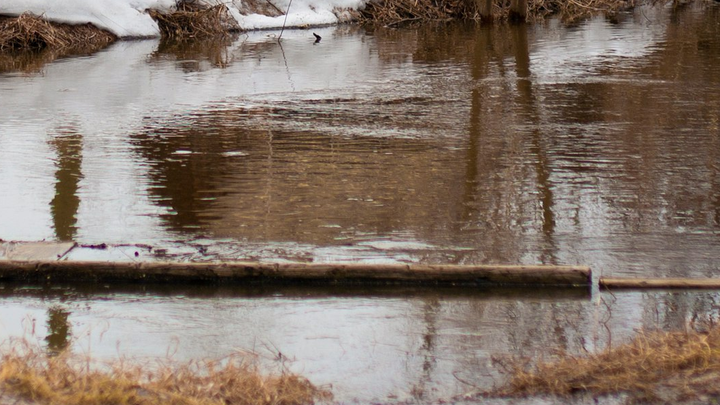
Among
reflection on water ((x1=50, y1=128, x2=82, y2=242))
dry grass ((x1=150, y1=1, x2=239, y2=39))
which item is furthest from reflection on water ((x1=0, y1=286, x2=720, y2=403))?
dry grass ((x1=150, y1=1, x2=239, y2=39))

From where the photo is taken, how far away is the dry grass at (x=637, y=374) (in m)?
4.50

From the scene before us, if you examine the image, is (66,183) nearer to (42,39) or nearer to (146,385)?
(146,385)

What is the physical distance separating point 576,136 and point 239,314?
19.3 ft

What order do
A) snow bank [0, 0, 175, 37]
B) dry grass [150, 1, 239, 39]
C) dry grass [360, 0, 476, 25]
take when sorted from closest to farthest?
snow bank [0, 0, 175, 37], dry grass [150, 1, 239, 39], dry grass [360, 0, 476, 25]

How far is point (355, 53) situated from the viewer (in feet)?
65.0

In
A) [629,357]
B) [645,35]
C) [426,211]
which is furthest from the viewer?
[645,35]

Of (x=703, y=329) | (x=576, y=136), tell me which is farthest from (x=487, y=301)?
(x=576, y=136)

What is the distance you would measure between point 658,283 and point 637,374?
1.72 m

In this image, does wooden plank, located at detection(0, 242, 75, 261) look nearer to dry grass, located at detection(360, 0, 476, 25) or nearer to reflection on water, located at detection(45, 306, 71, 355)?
reflection on water, located at detection(45, 306, 71, 355)

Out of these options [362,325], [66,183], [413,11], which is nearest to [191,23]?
[413,11]

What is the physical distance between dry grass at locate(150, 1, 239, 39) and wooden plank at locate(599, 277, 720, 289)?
63.3ft

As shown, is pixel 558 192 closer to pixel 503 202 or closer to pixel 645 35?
pixel 503 202

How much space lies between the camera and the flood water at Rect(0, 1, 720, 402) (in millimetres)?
5766

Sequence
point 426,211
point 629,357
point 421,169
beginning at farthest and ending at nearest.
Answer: point 421,169
point 426,211
point 629,357
